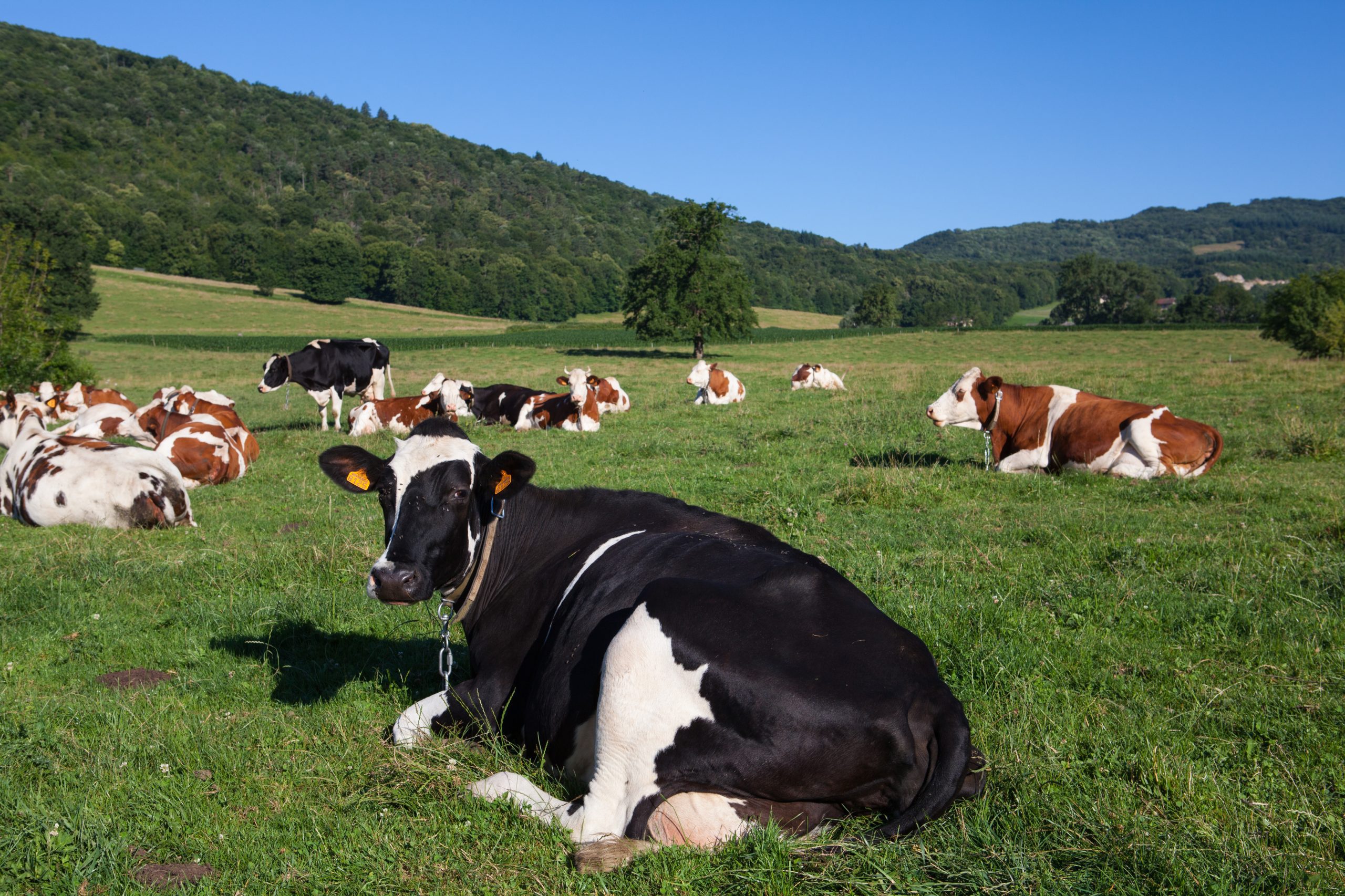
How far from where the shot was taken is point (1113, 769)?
3.66 meters

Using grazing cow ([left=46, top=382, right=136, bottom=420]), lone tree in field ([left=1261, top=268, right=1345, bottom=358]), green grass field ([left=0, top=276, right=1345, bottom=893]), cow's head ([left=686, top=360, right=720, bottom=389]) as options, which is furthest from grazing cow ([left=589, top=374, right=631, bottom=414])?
lone tree in field ([left=1261, top=268, right=1345, bottom=358])

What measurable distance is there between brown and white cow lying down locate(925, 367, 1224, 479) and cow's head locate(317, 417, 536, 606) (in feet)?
29.1

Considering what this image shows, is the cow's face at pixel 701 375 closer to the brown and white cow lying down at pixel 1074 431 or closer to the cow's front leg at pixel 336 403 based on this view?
the cow's front leg at pixel 336 403

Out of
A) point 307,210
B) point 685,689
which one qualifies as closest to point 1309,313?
point 685,689

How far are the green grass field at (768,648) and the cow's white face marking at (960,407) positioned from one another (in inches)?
55.1

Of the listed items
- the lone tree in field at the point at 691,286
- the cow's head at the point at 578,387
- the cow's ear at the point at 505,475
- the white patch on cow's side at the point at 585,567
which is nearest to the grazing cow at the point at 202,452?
the cow's head at the point at 578,387

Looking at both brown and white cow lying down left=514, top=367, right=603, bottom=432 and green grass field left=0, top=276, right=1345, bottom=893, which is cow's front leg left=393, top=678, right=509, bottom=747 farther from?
brown and white cow lying down left=514, top=367, right=603, bottom=432

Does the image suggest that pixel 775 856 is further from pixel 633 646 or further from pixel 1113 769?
pixel 1113 769

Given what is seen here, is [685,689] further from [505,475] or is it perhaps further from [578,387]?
[578,387]

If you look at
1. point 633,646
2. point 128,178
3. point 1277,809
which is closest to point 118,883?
point 633,646

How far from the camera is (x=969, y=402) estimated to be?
41.6ft

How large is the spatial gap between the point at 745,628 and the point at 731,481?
7.61 meters

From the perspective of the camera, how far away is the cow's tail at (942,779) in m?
3.07

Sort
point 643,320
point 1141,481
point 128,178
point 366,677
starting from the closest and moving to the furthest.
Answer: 1. point 366,677
2. point 1141,481
3. point 643,320
4. point 128,178
